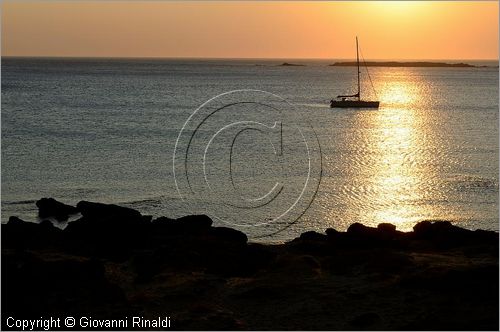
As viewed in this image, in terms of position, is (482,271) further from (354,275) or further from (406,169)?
(406,169)

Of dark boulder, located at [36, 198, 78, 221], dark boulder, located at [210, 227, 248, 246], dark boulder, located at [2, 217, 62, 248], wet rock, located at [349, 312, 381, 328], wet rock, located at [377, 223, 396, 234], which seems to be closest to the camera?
wet rock, located at [349, 312, 381, 328]

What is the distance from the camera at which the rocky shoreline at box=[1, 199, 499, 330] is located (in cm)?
2044

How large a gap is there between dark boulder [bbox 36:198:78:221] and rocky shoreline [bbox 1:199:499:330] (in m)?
9.46

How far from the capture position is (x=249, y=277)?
24266mm

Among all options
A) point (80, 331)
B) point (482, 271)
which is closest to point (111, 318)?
point (80, 331)

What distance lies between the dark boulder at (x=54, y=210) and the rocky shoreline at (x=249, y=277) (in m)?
9.46

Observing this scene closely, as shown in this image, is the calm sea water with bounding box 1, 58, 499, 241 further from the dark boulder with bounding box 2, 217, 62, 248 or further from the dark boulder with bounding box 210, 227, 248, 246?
the dark boulder with bounding box 2, 217, 62, 248

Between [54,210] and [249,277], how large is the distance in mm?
16556

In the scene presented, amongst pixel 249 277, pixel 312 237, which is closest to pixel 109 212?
pixel 312 237

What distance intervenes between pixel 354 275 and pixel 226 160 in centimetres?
3578

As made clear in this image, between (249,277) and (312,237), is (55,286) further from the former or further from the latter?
(312,237)

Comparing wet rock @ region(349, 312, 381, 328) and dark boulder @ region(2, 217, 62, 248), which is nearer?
wet rock @ region(349, 312, 381, 328)

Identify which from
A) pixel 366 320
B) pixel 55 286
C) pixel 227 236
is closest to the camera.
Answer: pixel 366 320

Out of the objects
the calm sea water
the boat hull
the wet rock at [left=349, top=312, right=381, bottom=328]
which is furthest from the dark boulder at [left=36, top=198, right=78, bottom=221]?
the boat hull
